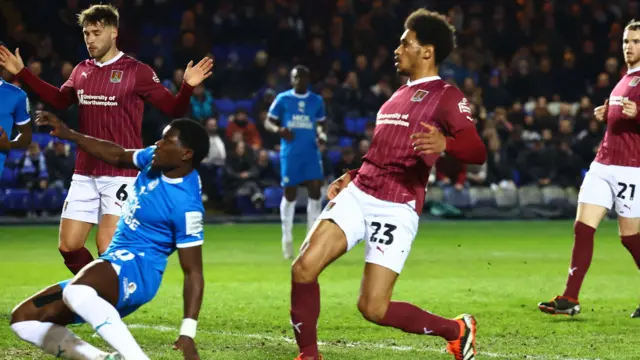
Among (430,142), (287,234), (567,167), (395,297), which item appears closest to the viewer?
(430,142)

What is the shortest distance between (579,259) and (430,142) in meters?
4.18

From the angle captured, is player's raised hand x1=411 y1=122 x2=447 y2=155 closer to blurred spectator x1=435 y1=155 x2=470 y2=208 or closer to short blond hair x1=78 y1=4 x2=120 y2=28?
short blond hair x1=78 y1=4 x2=120 y2=28

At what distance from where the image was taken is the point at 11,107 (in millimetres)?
8688

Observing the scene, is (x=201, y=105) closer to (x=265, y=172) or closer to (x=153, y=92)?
(x=265, y=172)

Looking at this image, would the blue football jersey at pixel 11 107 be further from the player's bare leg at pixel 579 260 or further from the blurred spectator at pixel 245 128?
the blurred spectator at pixel 245 128

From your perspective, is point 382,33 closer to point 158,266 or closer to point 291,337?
point 291,337

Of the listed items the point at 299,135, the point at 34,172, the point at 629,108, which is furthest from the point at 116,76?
the point at 34,172

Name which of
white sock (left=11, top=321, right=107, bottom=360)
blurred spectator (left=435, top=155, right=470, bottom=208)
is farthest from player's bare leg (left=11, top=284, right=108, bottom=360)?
blurred spectator (left=435, top=155, right=470, bottom=208)

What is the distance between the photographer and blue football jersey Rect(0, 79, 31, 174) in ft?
28.4

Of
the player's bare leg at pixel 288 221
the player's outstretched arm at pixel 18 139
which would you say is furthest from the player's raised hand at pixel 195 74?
the player's bare leg at pixel 288 221

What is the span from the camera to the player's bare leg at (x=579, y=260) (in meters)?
9.93

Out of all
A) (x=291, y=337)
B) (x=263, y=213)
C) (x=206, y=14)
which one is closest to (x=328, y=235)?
(x=291, y=337)

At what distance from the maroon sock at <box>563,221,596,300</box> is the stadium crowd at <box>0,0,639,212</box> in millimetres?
11137

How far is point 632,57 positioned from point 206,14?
1618 centimetres
